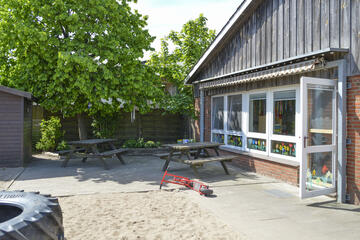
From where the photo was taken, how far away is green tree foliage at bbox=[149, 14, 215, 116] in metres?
14.4

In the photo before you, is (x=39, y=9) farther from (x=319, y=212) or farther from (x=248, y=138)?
(x=319, y=212)

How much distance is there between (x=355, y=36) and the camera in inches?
211

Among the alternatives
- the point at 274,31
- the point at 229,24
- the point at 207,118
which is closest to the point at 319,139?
the point at 274,31

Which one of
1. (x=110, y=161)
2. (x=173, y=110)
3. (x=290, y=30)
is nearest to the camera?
(x=290, y=30)

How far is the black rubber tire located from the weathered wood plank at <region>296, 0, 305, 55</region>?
5837mm

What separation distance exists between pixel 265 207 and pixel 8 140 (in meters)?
8.10

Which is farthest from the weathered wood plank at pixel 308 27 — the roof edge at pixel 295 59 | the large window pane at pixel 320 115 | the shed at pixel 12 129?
the shed at pixel 12 129

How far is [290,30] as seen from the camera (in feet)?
22.7

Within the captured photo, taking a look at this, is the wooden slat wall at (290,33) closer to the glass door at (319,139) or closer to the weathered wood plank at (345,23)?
the weathered wood plank at (345,23)

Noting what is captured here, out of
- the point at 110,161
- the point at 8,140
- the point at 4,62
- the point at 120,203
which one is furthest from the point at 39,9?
the point at 120,203

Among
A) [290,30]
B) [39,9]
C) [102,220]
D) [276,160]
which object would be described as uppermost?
[39,9]

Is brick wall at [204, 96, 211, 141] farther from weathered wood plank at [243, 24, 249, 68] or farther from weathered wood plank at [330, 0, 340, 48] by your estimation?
weathered wood plank at [330, 0, 340, 48]

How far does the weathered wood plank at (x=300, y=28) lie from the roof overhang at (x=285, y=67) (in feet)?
1.03

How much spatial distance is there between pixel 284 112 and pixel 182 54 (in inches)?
355
